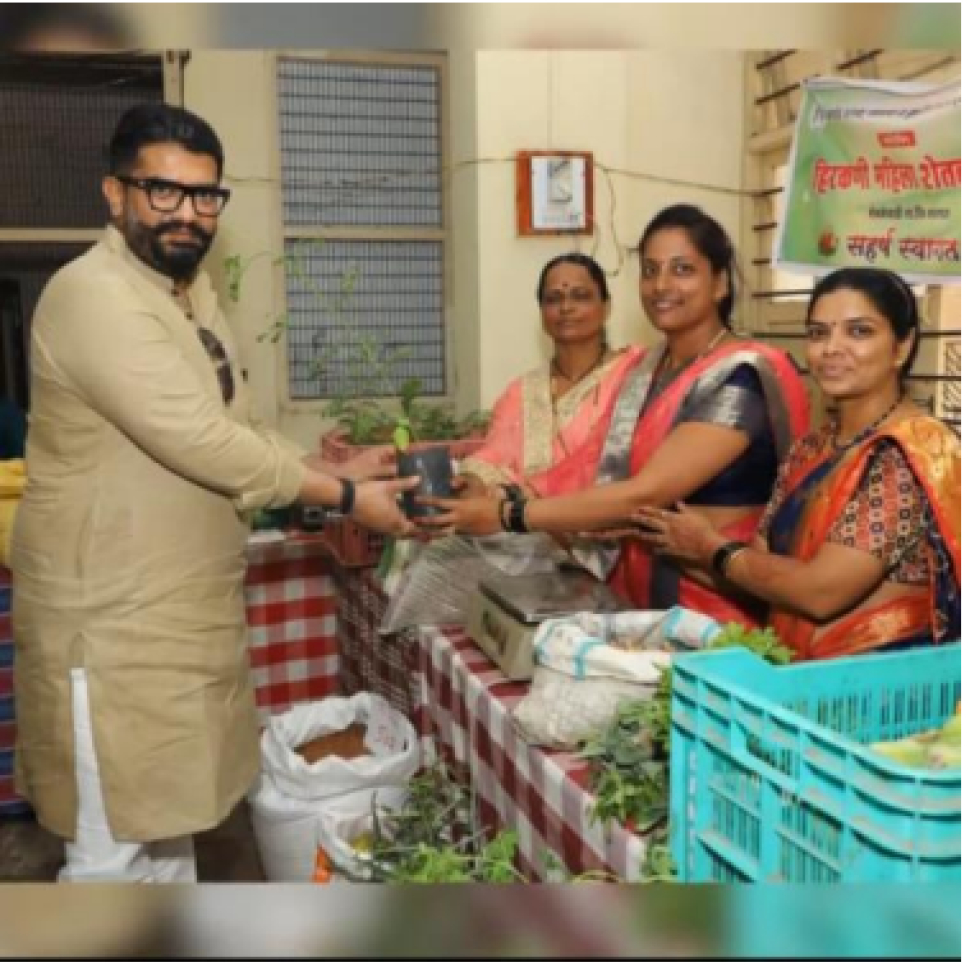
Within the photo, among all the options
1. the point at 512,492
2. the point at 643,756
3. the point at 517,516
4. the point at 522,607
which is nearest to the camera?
the point at 643,756

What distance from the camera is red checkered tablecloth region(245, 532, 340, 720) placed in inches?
115

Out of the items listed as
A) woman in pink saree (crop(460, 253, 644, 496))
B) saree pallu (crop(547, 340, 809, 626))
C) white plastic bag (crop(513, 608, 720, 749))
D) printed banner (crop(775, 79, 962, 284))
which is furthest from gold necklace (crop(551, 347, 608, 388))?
white plastic bag (crop(513, 608, 720, 749))

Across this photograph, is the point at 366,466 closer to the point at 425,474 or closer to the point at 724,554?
the point at 425,474

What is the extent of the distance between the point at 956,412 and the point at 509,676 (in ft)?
3.78

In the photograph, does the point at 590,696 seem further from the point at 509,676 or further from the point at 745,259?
the point at 745,259

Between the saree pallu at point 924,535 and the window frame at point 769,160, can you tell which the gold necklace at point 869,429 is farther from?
the window frame at point 769,160

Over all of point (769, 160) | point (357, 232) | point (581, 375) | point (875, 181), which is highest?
point (769, 160)

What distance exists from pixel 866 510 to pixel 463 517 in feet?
2.42

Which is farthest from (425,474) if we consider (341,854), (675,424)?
(341,854)

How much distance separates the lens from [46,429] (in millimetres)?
1677

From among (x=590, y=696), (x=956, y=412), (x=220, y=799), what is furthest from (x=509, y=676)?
(x=956, y=412)

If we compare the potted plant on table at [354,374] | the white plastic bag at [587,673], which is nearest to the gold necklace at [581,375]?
the potted plant on table at [354,374]

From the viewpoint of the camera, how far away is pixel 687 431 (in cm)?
170

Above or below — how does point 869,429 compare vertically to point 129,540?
above
